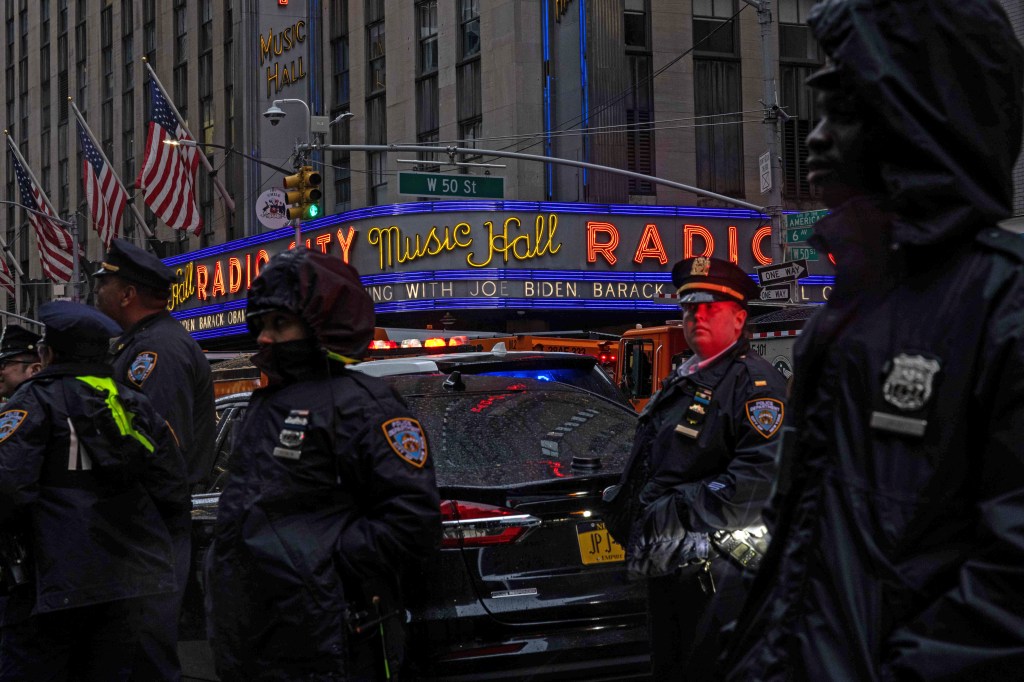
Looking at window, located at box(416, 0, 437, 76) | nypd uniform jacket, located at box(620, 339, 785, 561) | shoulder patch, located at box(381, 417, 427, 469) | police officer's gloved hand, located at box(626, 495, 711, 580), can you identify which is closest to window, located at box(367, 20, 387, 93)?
window, located at box(416, 0, 437, 76)

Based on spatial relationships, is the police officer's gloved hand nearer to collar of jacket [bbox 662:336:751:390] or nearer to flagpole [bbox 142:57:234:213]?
collar of jacket [bbox 662:336:751:390]

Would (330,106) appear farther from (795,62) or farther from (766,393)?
(766,393)

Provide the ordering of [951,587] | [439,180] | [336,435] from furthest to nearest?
1. [439,180]
2. [336,435]
3. [951,587]

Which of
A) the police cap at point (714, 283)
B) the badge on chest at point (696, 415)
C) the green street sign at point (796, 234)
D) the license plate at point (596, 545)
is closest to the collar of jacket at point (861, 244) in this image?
the badge on chest at point (696, 415)

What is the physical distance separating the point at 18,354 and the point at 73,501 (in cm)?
388

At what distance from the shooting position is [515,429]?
6094 millimetres

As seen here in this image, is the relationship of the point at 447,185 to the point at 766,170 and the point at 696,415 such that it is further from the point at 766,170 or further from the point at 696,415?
the point at 696,415

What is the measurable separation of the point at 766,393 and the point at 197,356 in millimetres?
2823

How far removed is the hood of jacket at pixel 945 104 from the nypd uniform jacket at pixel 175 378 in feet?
14.3

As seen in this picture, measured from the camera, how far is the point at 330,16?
44.2m

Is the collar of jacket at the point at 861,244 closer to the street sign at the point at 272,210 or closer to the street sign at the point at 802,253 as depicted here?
the street sign at the point at 802,253

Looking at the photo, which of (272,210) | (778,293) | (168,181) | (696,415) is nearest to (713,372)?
(696,415)

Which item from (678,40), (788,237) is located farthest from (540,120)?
(788,237)

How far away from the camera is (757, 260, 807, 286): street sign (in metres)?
17.8
